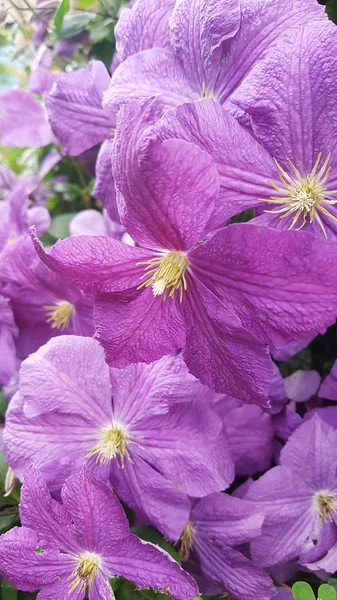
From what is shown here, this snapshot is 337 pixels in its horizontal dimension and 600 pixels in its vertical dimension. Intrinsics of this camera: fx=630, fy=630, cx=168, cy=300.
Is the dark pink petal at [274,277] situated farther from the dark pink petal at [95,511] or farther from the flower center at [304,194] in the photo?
the dark pink petal at [95,511]

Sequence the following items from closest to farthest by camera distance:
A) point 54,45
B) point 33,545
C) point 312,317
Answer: point 312,317 → point 33,545 → point 54,45

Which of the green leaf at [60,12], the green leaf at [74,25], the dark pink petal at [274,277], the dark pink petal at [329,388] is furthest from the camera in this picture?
the green leaf at [74,25]

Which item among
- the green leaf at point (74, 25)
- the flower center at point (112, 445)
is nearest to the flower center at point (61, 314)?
the flower center at point (112, 445)

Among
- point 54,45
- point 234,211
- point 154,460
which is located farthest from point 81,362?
point 54,45

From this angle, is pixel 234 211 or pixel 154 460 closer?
pixel 234 211

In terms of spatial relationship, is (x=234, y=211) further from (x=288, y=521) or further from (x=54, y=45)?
(x=54, y=45)

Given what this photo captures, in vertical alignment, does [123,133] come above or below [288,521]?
above

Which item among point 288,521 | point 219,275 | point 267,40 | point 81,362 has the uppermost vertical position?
point 267,40

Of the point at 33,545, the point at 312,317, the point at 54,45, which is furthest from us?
the point at 54,45
